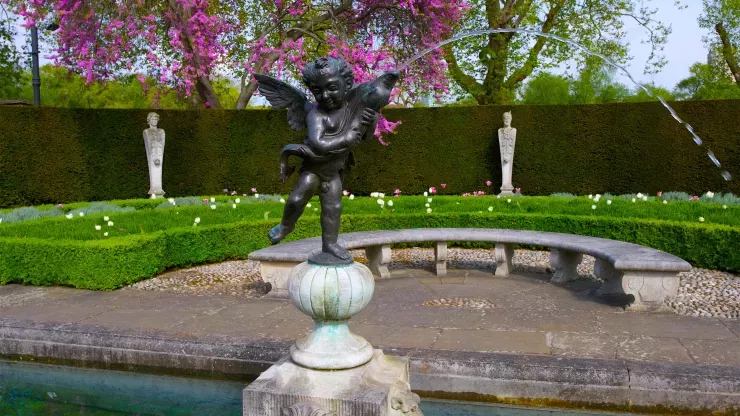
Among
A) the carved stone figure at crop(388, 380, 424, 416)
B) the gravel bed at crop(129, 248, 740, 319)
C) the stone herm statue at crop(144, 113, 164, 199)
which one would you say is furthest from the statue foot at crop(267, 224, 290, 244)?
the stone herm statue at crop(144, 113, 164, 199)

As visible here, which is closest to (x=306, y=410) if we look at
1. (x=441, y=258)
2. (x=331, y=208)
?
(x=331, y=208)

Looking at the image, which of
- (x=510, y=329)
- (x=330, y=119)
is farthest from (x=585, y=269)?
(x=330, y=119)

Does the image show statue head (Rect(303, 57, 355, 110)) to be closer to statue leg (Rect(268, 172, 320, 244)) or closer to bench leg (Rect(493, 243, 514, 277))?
statue leg (Rect(268, 172, 320, 244))

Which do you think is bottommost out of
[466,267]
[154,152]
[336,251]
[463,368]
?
[466,267]

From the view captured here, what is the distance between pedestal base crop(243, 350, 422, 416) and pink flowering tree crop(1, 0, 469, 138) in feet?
29.9

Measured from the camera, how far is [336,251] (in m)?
2.85

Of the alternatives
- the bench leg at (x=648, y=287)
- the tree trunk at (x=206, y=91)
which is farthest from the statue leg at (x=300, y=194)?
the tree trunk at (x=206, y=91)

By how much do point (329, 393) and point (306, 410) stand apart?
12cm

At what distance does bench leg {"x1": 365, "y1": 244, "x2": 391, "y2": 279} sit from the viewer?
22.0ft

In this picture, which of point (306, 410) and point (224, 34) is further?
point (224, 34)

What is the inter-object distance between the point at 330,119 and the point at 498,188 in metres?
10.6

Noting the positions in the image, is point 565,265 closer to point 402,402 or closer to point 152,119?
point 402,402

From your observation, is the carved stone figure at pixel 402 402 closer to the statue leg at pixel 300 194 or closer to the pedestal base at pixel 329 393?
the pedestal base at pixel 329 393

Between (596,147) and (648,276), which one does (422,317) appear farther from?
(596,147)
